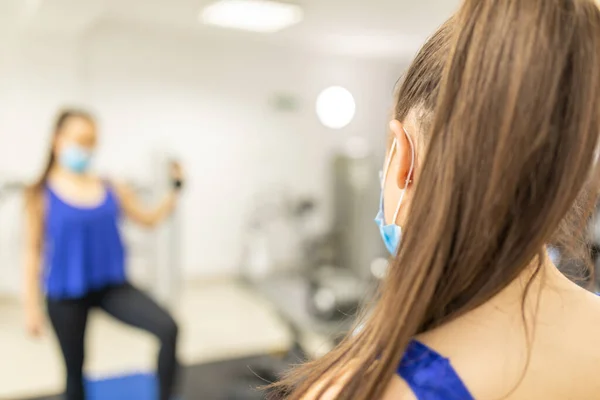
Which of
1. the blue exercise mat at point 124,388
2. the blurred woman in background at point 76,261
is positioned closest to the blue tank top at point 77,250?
the blurred woman in background at point 76,261

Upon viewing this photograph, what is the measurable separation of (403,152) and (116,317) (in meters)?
1.78

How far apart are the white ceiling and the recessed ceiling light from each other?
3.4 inches

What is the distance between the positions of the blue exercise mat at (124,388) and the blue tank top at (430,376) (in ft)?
Answer: 7.89

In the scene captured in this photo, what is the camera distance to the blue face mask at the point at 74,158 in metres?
2.22

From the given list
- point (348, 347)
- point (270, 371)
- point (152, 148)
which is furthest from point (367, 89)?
point (348, 347)

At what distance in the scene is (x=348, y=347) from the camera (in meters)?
0.63

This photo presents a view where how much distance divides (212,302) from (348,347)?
12.8 feet

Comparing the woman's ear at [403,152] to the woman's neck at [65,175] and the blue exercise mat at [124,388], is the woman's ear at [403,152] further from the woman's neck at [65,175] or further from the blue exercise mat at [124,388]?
the blue exercise mat at [124,388]

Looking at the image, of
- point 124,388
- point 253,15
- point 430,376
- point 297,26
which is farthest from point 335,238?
point 430,376

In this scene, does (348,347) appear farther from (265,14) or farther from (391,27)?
(391,27)

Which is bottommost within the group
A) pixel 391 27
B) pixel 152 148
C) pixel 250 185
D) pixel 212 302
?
pixel 212 302

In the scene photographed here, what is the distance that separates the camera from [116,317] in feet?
6.84

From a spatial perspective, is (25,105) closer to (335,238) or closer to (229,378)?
(229,378)

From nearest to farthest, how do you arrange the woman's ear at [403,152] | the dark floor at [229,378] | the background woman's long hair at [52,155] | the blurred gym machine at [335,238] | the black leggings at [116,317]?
the woman's ear at [403,152], the black leggings at [116,317], the background woman's long hair at [52,155], the dark floor at [229,378], the blurred gym machine at [335,238]
